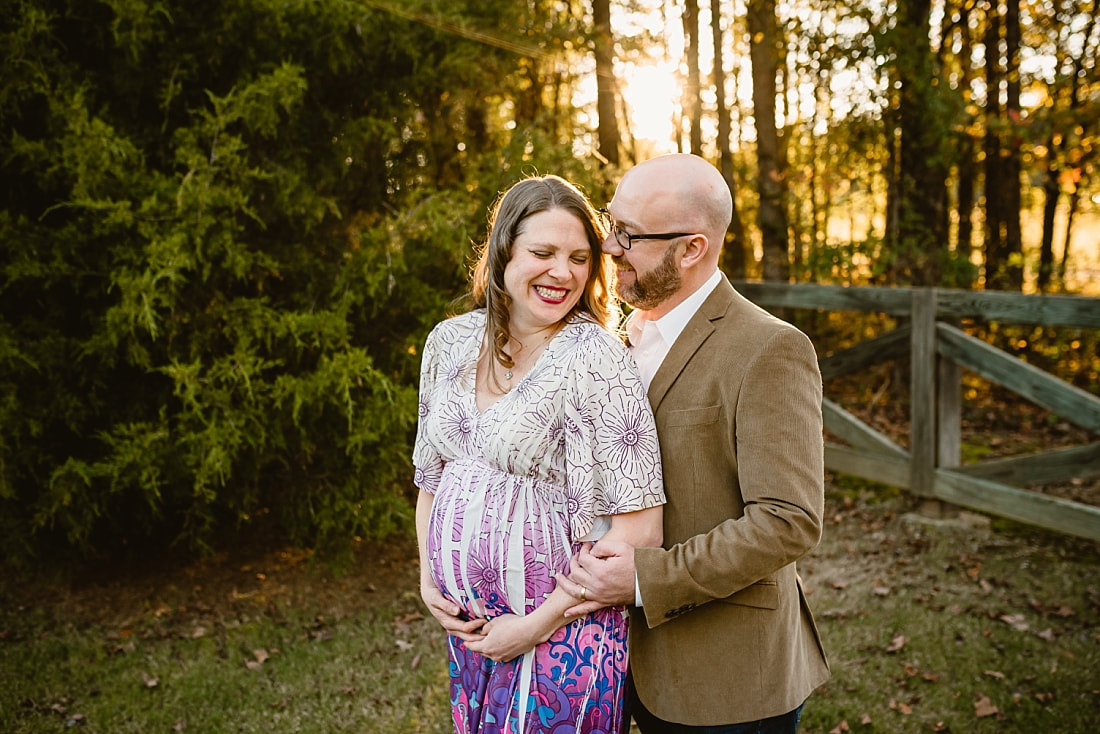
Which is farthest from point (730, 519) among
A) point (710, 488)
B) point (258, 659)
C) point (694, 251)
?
point (258, 659)

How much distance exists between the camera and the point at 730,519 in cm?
208

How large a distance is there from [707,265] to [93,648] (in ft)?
13.9

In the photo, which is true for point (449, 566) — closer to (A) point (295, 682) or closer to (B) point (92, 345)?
(A) point (295, 682)

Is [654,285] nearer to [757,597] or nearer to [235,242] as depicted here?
[757,597]

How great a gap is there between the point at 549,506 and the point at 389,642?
316 cm

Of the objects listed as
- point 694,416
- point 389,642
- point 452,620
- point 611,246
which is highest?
point 611,246

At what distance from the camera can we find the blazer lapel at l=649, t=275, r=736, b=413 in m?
2.18

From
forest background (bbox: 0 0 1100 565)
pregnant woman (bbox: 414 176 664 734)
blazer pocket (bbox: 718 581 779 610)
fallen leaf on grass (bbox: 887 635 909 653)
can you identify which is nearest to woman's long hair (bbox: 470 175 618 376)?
pregnant woman (bbox: 414 176 664 734)

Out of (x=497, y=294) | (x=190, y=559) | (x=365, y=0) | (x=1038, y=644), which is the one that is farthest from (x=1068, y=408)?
(x=190, y=559)

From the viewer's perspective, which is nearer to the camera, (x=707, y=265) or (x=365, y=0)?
(x=707, y=265)

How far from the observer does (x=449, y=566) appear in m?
2.29

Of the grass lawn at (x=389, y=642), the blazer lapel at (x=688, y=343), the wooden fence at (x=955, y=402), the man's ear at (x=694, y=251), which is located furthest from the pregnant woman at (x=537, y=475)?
the wooden fence at (x=955, y=402)

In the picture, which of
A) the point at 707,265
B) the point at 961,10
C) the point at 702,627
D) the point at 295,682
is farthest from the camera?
the point at 961,10

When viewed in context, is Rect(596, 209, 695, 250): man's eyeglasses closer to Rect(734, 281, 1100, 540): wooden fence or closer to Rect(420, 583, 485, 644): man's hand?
Rect(420, 583, 485, 644): man's hand
